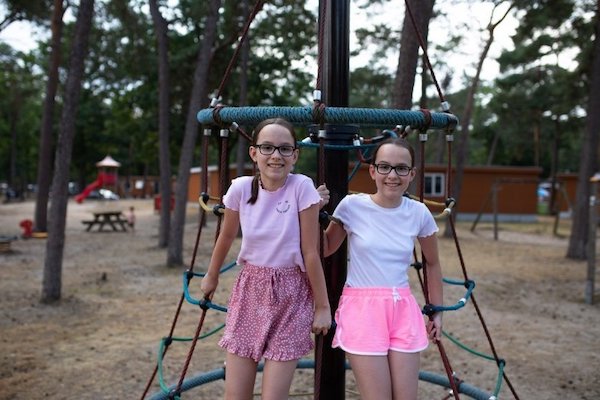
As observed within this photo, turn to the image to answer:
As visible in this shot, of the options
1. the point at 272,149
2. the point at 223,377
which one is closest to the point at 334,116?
the point at 272,149

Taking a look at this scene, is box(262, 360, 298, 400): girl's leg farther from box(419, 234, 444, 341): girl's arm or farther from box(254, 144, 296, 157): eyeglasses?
box(254, 144, 296, 157): eyeglasses

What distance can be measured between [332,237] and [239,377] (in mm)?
673

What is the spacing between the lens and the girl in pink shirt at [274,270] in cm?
211

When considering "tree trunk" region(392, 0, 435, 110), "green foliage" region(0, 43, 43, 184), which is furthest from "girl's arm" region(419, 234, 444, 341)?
"green foliage" region(0, 43, 43, 184)

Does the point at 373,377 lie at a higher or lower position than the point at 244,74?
lower

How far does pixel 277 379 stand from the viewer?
6.77 ft

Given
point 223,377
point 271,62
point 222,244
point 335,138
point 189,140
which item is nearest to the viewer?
point 222,244

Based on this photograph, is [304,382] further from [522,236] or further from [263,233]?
[522,236]

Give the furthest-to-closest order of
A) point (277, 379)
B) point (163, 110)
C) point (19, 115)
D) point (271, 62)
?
point (19, 115) < point (271, 62) < point (163, 110) < point (277, 379)

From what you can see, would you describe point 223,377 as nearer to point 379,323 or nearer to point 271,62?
point 379,323

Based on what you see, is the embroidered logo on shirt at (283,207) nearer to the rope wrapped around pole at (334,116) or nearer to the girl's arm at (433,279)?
the rope wrapped around pole at (334,116)

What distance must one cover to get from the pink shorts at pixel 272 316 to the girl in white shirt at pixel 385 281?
164 mm

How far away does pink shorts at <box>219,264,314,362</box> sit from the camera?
6.97ft

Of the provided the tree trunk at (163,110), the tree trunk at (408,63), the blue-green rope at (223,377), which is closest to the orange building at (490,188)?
the tree trunk at (163,110)
